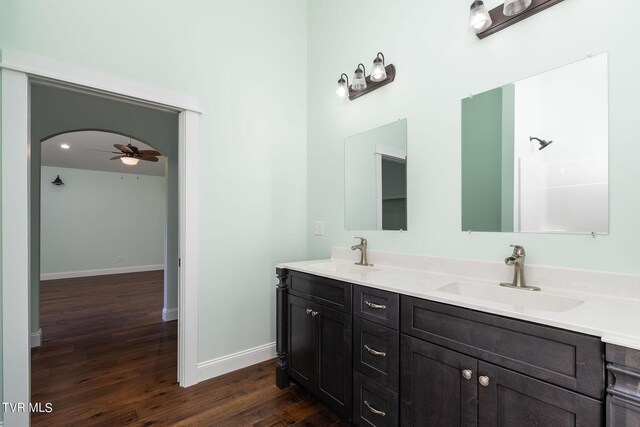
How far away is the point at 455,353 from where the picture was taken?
1189mm

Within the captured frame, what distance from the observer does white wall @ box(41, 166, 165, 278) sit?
21.3ft

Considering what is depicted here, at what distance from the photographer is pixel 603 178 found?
4.16 ft

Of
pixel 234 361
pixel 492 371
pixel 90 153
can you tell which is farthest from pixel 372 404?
pixel 90 153

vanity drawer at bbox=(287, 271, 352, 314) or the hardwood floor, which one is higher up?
vanity drawer at bbox=(287, 271, 352, 314)

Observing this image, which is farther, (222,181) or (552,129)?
(222,181)

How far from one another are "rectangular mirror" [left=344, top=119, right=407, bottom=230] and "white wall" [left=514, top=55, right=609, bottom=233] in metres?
→ 0.72

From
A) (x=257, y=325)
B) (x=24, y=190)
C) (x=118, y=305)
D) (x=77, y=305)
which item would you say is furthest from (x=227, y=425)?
(x=77, y=305)

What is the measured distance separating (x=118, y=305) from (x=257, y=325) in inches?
122

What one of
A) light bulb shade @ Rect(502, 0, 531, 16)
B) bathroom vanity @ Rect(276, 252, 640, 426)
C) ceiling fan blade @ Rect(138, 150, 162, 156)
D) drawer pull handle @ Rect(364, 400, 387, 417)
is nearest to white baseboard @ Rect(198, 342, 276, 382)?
bathroom vanity @ Rect(276, 252, 640, 426)

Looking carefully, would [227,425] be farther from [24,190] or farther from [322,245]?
[24,190]

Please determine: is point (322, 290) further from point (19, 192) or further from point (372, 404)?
point (19, 192)

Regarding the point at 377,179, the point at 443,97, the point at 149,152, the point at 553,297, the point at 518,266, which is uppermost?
the point at 149,152

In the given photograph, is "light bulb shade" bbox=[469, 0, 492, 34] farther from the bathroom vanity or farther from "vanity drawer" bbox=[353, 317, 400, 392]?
"vanity drawer" bbox=[353, 317, 400, 392]

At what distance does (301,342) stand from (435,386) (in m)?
1.00
